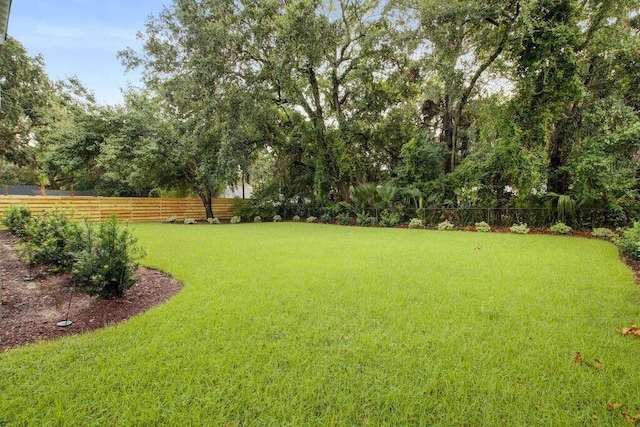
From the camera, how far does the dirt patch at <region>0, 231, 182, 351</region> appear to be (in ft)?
8.25

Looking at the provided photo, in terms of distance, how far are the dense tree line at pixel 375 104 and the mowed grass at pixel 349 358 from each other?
6716 mm

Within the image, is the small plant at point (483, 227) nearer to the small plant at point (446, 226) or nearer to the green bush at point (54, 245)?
the small plant at point (446, 226)

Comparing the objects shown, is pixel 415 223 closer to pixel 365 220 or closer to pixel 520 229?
pixel 365 220

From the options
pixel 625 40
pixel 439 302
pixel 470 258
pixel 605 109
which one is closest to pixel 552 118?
pixel 605 109

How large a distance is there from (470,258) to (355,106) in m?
9.65

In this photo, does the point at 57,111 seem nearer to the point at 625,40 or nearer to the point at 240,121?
the point at 240,121

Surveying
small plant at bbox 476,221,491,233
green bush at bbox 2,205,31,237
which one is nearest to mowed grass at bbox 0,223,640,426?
small plant at bbox 476,221,491,233

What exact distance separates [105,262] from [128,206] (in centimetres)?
1333

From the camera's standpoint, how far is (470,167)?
33.8ft

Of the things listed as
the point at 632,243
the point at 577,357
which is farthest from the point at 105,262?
the point at 632,243

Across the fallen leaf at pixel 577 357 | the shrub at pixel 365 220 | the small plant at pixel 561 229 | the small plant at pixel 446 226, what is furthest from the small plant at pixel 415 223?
the fallen leaf at pixel 577 357

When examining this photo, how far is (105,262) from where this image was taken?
3.03 meters

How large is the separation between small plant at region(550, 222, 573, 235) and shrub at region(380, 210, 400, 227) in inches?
184

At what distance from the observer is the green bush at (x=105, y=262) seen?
2973 millimetres
